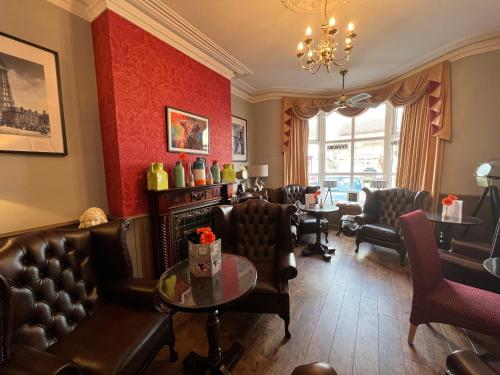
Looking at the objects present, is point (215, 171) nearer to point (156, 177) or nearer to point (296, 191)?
point (156, 177)

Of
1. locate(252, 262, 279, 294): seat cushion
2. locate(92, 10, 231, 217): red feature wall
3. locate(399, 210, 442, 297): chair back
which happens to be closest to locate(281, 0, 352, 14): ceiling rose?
locate(92, 10, 231, 217): red feature wall

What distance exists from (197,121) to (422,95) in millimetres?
3509

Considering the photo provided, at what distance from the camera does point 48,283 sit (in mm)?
1302

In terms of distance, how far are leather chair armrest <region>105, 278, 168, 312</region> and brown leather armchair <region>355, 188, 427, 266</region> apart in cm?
312

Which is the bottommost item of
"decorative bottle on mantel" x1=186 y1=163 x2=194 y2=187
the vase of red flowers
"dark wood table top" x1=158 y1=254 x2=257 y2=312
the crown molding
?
"dark wood table top" x1=158 y1=254 x2=257 y2=312

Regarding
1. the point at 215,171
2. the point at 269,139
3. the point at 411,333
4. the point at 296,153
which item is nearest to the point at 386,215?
the point at 296,153

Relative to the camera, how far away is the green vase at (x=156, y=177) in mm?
2227

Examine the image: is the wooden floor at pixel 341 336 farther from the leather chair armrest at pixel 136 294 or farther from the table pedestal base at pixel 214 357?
the leather chair armrest at pixel 136 294

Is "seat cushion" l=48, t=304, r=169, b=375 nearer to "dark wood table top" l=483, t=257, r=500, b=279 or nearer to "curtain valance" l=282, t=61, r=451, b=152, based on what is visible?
"dark wood table top" l=483, t=257, r=500, b=279

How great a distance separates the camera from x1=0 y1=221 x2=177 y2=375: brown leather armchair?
93 cm

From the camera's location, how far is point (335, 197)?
5051 mm

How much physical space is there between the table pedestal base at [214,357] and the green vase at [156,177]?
139 centimetres

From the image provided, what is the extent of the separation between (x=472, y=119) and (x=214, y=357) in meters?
4.11

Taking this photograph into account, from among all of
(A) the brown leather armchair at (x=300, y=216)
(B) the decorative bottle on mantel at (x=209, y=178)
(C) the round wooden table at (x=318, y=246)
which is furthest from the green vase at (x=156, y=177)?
(C) the round wooden table at (x=318, y=246)
